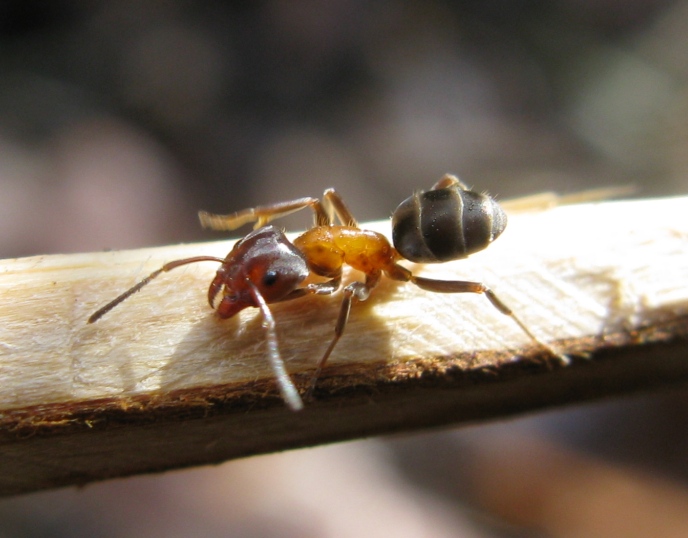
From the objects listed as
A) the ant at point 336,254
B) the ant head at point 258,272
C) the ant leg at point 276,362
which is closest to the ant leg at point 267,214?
the ant at point 336,254

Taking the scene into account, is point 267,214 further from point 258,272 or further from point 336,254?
point 258,272

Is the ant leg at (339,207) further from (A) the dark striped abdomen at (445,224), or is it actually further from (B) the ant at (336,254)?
(A) the dark striped abdomen at (445,224)

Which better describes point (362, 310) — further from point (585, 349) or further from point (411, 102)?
point (411, 102)

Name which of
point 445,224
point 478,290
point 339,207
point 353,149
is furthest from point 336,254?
point 353,149

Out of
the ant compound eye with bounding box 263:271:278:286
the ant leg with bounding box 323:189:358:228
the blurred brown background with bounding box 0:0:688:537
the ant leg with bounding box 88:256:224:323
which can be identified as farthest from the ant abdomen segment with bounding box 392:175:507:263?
the blurred brown background with bounding box 0:0:688:537

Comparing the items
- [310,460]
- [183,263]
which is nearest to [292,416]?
[183,263]
